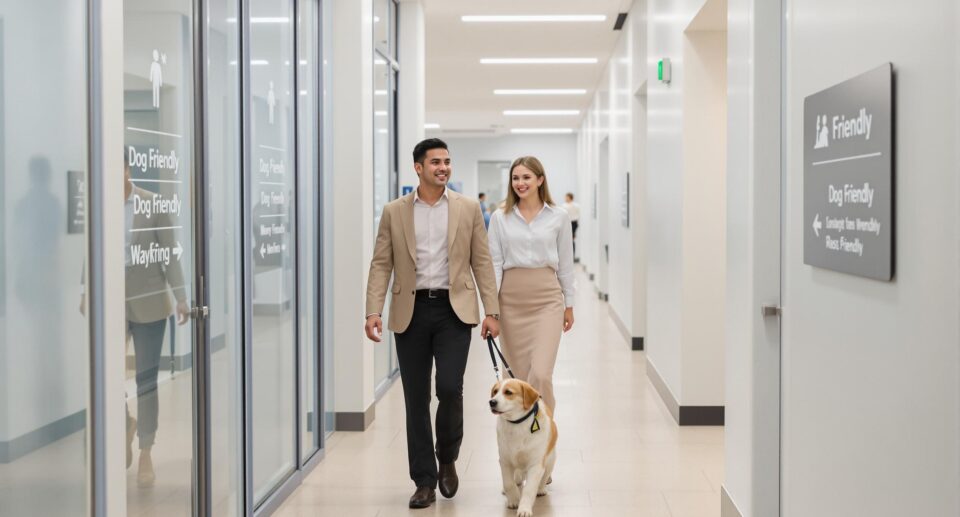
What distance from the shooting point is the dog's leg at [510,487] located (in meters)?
4.40

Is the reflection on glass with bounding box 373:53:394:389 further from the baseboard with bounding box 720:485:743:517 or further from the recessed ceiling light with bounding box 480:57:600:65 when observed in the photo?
the recessed ceiling light with bounding box 480:57:600:65

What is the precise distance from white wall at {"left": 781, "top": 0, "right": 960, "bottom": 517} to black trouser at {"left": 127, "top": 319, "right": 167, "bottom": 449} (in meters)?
2.15

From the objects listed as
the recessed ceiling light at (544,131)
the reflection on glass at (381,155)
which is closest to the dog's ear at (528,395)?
the reflection on glass at (381,155)

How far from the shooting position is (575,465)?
538 cm

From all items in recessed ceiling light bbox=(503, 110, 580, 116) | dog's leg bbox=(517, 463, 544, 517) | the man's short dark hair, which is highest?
recessed ceiling light bbox=(503, 110, 580, 116)

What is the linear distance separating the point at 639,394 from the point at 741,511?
11.7 feet

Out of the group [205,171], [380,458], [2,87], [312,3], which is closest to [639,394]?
[380,458]

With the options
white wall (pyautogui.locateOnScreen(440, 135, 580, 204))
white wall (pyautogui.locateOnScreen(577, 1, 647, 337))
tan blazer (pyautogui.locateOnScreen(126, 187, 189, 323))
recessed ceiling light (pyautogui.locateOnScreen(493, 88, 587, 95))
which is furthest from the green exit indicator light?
white wall (pyautogui.locateOnScreen(440, 135, 580, 204))

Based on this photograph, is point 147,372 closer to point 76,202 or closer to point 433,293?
point 76,202

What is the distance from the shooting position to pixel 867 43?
2557mm

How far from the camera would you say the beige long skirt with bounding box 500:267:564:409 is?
4.82m

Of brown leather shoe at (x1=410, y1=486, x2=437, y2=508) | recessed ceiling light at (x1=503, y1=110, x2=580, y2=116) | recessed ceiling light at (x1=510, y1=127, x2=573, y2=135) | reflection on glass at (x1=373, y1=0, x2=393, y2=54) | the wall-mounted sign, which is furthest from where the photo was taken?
recessed ceiling light at (x1=510, y1=127, x2=573, y2=135)

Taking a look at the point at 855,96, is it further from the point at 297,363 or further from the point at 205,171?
the point at 297,363

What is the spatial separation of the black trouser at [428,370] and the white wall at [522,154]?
22.5 meters
